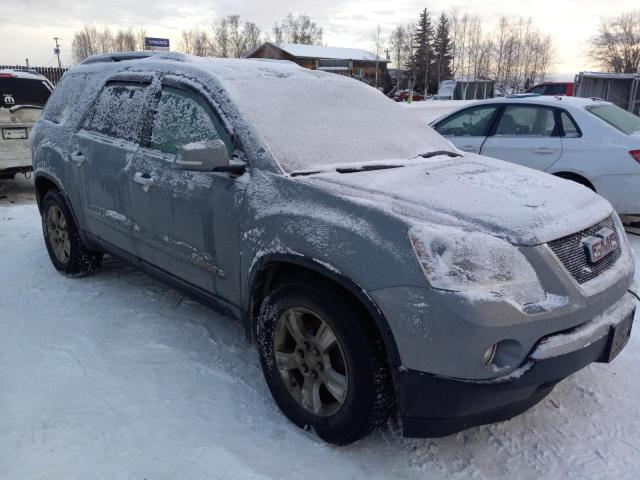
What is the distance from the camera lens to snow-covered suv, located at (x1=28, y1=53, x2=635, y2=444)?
2.16 metres

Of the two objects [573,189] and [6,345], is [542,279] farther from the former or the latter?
[6,345]

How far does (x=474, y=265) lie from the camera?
2.16 meters

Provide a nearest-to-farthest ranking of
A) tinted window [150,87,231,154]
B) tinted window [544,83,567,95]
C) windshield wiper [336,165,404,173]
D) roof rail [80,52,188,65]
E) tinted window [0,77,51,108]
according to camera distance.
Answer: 1. windshield wiper [336,165,404,173]
2. tinted window [150,87,231,154]
3. roof rail [80,52,188,65]
4. tinted window [0,77,51,108]
5. tinted window [544,83,567,95]

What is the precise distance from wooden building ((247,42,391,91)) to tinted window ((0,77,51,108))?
194 feet

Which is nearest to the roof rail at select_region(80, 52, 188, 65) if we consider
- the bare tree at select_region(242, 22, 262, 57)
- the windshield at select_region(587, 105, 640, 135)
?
the windshield at select_region(587, 105, 640, 135)

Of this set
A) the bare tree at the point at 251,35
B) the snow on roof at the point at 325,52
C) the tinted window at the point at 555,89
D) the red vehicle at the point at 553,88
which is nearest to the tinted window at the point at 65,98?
the red vehicle at the point at 553,88

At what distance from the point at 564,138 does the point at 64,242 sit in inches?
214

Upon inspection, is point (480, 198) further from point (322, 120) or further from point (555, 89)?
point (555, 89)

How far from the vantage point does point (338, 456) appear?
2562 mm

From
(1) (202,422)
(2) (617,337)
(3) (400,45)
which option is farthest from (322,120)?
(3) (400,45)

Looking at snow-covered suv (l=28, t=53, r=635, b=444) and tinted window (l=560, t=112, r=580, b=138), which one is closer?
snow-covered suv (l=28, t=53, r=635, b=444)

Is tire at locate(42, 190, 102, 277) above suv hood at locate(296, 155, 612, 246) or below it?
below

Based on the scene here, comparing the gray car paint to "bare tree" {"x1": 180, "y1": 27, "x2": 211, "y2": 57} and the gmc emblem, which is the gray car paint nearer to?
the gmc emblem

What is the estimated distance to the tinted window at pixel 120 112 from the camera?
374 cm
